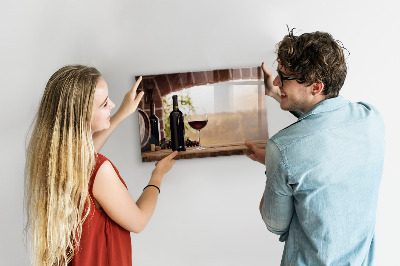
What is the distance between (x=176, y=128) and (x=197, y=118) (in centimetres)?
10

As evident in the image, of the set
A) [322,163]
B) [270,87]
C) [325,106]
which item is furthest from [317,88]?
[270,87]

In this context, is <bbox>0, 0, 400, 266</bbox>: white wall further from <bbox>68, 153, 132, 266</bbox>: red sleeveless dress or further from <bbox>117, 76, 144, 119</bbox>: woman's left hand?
<bbox>68, 153, 132, 266</bbox>: red sleeveless dress

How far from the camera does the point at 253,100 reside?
1782mm

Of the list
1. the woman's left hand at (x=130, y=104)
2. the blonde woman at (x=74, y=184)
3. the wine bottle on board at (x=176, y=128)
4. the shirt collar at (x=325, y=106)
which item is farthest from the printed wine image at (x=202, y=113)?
the shirt collar at (x=325, y=106)

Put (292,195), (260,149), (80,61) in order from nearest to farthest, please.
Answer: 1. (292,195)
2. (260,149)
3. (80,61)

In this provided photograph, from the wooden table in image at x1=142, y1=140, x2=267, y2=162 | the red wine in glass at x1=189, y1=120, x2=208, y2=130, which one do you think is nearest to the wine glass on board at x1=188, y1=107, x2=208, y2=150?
the red wine in glass at x1=189, y1=120, x2=208, y2=130

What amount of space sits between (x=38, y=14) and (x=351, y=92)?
1.43m

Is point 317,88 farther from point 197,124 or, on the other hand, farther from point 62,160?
point 62,160

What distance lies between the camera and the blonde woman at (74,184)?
1.21 meters

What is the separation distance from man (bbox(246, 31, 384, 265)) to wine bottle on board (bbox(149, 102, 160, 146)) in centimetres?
69

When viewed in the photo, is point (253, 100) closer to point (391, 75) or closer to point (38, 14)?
point (391, 75)

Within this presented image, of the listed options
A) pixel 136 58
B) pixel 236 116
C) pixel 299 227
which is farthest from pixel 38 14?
pixel 299 227

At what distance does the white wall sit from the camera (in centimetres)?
175

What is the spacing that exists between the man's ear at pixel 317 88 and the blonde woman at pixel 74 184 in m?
0.66
